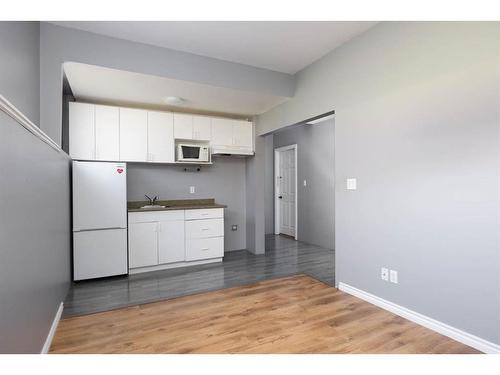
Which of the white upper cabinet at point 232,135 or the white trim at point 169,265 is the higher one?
the white upper cabinet at point 232,135

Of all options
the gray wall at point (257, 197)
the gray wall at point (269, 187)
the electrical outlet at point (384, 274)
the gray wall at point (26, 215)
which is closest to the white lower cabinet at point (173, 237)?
the gray wall at point (257, 197)

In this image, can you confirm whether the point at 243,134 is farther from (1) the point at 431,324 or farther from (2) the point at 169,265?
(1) the point at 431,324

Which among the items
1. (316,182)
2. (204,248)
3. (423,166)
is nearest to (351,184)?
(423,166)

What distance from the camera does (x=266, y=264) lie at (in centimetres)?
397

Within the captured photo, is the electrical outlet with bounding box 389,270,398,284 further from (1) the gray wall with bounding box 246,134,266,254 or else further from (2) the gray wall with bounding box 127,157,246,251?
(2) the gray wall with bounding box 127,157,246,251

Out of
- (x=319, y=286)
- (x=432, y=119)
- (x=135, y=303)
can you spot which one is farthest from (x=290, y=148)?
(x=135, y=303)

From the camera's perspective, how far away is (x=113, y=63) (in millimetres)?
2732

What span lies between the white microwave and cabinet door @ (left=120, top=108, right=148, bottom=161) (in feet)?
1.61

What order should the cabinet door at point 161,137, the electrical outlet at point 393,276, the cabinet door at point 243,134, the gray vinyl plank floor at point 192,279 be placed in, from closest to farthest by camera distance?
1. the electrical outlet at point 393,276
2. the gray vinyl plank floor at point 192,279
3. the cabinet door at point 161,137
4. the cabinet door at point 243,134

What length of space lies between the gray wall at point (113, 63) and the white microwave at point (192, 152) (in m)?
1.13

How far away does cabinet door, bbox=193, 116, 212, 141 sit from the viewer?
4.08m

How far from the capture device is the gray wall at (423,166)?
182 centimetres

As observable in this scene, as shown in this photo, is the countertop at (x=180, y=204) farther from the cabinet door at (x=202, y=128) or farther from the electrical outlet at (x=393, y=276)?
the electrical outlet at (x=393, y=276)

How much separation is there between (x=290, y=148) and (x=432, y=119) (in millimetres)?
4154
